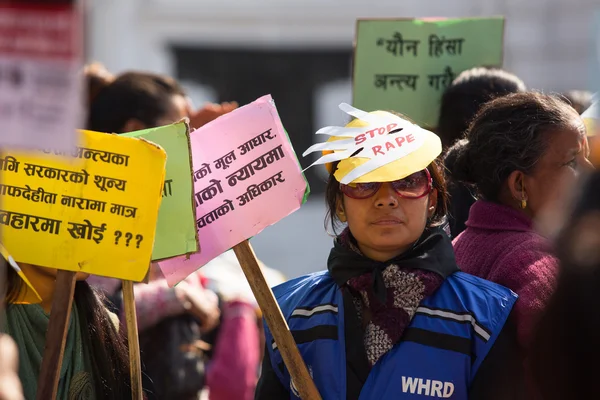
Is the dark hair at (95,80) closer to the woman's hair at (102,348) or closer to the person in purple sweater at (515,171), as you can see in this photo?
the woman's hair at (102,348)

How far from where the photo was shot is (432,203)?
3.34 metres

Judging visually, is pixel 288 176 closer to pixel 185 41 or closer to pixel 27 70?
pixel 27 70

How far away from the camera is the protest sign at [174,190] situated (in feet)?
10.6

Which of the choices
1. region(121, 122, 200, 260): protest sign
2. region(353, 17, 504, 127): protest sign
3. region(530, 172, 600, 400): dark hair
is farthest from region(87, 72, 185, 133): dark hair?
region(530, 172, 600, 400): dark hair

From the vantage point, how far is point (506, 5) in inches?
621

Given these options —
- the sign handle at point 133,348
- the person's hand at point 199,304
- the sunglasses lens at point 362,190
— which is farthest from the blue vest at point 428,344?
the person's hand at point 199,304

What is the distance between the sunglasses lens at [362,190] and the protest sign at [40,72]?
0.95m

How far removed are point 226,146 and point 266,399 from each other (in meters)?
0.67

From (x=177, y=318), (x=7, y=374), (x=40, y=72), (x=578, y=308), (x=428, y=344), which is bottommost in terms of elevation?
(x=177, y=318)

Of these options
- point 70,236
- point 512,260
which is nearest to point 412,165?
point 512,260

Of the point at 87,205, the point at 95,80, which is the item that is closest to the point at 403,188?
the point at 87,205

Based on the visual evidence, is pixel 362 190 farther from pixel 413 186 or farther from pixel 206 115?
pixel 206 115

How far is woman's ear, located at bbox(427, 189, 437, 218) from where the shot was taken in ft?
10.9

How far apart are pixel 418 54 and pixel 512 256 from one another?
1.35 m
